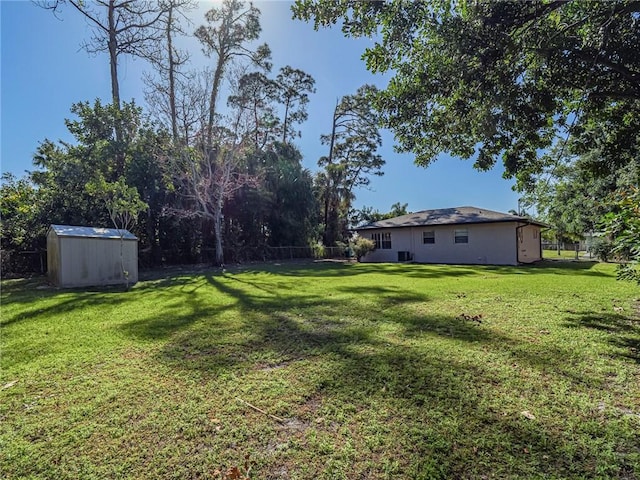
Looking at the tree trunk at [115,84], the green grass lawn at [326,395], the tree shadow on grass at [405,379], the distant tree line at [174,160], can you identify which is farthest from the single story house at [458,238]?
the tree trunk at [115,84]

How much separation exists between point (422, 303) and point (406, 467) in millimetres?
4726

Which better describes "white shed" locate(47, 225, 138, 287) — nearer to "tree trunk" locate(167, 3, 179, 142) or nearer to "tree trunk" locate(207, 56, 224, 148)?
"tree trunk" locate(167, 3, 179, 142)

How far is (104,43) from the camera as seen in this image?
55.8 feet

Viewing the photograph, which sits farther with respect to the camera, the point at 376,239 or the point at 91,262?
the point at 376,239

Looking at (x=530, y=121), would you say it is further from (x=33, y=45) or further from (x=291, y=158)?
(x=291, y=158)

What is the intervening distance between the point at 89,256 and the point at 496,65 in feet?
38.6

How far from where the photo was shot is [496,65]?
16.0 ft

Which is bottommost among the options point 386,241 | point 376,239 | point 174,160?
point 386,241

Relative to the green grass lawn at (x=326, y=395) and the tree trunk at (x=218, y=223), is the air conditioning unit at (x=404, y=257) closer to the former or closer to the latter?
the tree trunk at (x=218, y=223)

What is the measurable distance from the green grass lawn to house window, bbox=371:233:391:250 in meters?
15.7

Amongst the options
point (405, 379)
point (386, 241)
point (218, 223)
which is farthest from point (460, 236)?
point (405, 379)

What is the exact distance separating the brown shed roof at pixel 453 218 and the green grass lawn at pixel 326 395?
484 inches

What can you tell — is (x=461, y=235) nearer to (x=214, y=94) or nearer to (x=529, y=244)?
(x=529, y=244)

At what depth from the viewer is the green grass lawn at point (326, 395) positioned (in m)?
1.97
